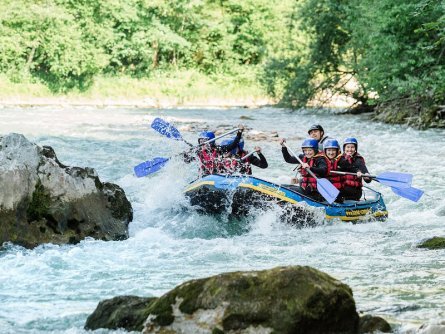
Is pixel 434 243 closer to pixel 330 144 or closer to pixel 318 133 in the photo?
pixel 330 144

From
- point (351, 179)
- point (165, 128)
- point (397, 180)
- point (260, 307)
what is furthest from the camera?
point (165, 128)

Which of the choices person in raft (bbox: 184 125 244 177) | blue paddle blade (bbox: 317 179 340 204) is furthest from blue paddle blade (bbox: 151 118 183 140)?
blue paddle blade (bbox: 317 179 340 204)

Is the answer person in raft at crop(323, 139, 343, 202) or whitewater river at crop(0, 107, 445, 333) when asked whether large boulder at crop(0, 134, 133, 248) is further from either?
person in raft at crop(323, 139, 343, 202)

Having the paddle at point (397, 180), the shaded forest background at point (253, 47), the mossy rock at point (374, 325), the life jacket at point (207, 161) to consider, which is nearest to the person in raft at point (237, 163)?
the life jacket at point (207, 161)

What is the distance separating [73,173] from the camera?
7625 mm

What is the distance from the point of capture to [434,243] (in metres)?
6.84

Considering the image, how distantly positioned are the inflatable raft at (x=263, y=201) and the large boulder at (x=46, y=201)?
115 cm

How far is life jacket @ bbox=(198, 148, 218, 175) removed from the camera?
9.43 meters

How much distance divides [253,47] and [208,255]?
30.7 meters

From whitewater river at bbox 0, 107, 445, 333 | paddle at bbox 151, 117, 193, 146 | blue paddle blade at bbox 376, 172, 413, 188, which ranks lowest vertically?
whitewater river at bbox 0, 107, 445, 333

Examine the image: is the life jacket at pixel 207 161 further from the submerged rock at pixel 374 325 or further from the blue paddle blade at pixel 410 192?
the submerged rock at pixel 374 325

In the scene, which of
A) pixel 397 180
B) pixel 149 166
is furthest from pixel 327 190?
pixel 149 166

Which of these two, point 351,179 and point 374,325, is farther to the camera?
point 351,179

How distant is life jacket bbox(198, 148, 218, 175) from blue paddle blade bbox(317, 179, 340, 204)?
5.14 feet
